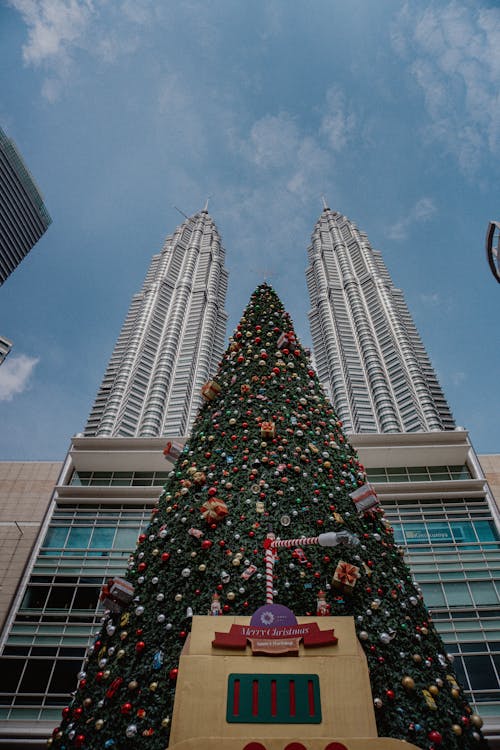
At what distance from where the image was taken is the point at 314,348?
75.1m

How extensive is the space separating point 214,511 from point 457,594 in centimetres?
1348

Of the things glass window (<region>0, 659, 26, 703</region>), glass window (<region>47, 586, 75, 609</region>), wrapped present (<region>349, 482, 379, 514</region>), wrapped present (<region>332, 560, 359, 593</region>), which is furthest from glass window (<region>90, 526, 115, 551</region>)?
wrapped present (<region>332, 560, 359, 593</region>)

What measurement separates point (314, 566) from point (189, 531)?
2063 mm

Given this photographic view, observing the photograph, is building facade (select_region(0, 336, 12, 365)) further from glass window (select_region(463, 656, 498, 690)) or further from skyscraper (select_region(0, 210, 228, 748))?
glass window (select_region(463, 656, 498, 690))

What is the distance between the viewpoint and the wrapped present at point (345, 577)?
6.37 metres

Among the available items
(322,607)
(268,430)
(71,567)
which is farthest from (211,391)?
(71,567)

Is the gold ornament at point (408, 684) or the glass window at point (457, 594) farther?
the glass window at point (457, 594)

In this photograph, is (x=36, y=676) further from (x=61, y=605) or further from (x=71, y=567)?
(x=71, y=567)

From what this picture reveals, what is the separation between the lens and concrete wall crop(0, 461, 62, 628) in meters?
17.1

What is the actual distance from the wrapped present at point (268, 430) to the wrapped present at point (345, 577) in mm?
2845

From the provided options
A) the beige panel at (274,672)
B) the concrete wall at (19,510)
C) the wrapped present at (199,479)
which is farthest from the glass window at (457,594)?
the concrete wall at (19,510)

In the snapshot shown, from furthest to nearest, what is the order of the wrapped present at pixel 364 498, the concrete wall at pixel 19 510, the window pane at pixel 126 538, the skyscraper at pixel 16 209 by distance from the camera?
the skyscraper at pixel 16 209 → the window pane at pixel 126 538 → the concrete wall at pixel 19 510 → the wrapped present at pixel 364 498

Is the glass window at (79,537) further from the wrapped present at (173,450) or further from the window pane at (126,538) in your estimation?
the wrapped present at (173,450)

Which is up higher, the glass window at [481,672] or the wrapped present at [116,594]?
the glass window at [481,672]
